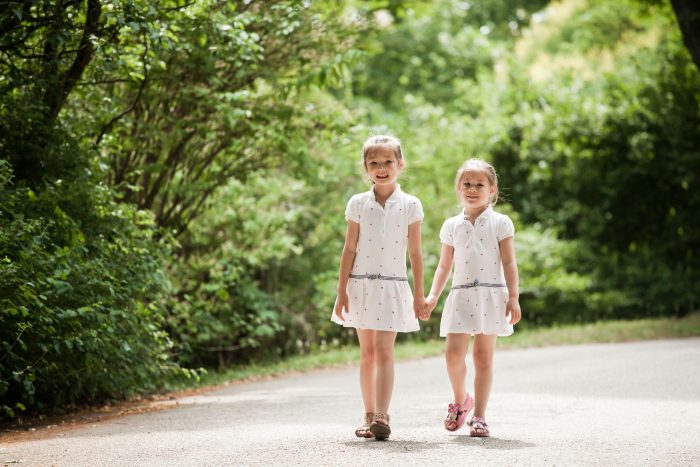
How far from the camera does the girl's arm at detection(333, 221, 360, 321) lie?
6.05 metres

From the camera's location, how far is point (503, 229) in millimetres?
6332

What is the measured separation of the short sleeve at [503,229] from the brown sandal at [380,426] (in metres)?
1.41

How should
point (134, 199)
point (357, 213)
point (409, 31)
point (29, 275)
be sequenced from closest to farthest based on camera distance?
point (357, 213)
point (29, 275)
point (134, 199)
point (409, 31)

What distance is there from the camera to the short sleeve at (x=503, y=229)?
20.7 ft

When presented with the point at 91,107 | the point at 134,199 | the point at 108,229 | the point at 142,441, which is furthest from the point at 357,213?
Result: the point at 134,199

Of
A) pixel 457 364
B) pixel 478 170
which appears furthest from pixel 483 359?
pixel 478 170

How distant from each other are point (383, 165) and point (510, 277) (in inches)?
43.2

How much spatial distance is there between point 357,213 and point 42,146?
12.5 feet

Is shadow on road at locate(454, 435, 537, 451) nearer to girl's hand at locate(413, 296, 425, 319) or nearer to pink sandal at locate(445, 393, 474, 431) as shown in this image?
pink sandal at locate(445, 393, 474, 431)

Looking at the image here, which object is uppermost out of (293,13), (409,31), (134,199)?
(409,31)

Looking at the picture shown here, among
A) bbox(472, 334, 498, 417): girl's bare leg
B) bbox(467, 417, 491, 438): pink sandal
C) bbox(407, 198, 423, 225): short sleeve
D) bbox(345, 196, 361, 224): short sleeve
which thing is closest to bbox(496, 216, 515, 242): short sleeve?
bbox(407, 198, 423, 225): short sleeve

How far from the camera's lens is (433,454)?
539 cm

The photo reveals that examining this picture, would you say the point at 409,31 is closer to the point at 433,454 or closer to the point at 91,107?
the point at 91,107

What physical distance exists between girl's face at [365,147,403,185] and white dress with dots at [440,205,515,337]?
2.09 ft
